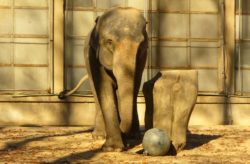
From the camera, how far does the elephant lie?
348 inches

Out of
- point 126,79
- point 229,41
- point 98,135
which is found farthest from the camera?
point 229,41

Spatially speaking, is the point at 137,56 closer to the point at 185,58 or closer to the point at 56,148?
the point at 56,148

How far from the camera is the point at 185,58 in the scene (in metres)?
16.3

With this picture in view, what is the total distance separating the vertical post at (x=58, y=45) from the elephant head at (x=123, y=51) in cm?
602

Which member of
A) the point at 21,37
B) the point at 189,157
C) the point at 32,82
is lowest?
the point at 189,157

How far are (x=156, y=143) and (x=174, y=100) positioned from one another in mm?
867

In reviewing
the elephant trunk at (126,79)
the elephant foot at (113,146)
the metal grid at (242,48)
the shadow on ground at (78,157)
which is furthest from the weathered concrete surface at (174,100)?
the metal grid at (242,48)

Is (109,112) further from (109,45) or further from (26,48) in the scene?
(26,48)

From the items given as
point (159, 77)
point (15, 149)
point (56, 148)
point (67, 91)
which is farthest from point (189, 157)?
point (67, 91)

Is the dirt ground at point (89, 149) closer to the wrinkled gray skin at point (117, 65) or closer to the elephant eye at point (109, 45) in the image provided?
the wrinkled gray skin at point (117, 65)

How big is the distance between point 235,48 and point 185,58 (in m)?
1.34

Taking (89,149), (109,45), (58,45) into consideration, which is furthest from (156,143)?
(58,45)

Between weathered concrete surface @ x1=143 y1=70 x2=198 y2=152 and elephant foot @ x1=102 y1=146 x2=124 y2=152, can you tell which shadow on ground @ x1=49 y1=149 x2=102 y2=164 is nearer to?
elephant foot @ x1=102 y1=146 x2=124 y2=152

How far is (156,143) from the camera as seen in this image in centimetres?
913
